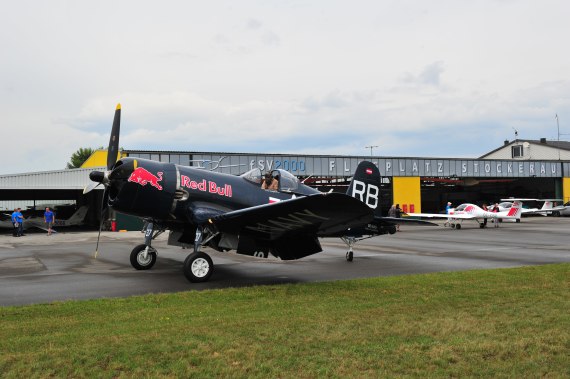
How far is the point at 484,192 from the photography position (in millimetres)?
63062

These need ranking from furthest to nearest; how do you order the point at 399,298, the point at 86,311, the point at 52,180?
Answer: 1. the point at 52,180
2. the point at 399,298
3. the point at 86,311

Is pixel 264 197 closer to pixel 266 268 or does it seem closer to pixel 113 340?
pixel 266 268

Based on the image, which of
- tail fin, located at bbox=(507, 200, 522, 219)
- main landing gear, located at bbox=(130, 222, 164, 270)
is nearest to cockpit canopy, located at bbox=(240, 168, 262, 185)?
main landing gear, located at bbox=(130, 222, 164, 270)

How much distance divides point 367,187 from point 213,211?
4.73 meters

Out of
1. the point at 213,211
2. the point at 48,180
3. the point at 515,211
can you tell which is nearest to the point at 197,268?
the point at 213,211

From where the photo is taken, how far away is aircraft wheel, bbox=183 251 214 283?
30.6 feet

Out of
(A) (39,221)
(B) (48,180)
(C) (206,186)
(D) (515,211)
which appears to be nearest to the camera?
(C) (206,186)

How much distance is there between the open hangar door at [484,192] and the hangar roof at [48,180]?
125 feet

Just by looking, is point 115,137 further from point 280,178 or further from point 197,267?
point 280,178

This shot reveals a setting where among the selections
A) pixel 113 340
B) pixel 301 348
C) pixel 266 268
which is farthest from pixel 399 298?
pixel 266 268

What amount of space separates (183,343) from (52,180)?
2999cm

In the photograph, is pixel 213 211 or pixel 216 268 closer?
pixel 213 211

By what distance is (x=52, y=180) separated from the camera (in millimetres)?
31656

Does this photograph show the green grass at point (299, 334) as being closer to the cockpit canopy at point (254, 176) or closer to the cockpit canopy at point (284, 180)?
the cockpit canopy at point (254, 176)
